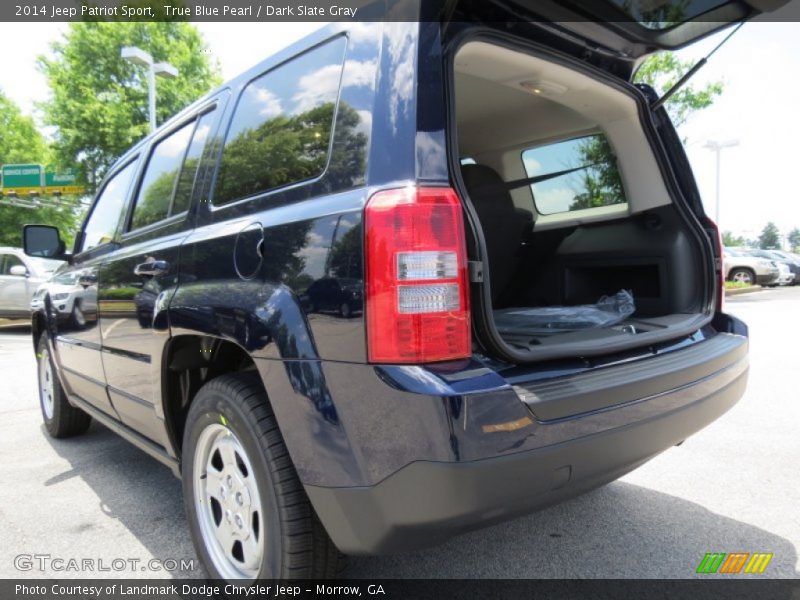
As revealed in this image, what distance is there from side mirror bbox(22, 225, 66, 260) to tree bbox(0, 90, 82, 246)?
1083 inches

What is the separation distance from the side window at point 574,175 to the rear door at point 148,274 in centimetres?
195

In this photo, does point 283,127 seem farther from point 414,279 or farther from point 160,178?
point 160,178

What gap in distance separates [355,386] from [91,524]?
6.81 feet

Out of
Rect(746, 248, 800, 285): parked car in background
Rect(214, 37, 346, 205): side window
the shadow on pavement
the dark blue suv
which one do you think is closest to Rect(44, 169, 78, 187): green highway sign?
the shadow on pavement

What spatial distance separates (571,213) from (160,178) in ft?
7.55

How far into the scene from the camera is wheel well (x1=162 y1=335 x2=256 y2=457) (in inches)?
85.0

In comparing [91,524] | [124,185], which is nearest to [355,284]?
[91,524]

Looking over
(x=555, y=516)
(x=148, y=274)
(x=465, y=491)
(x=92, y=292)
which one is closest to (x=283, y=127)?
(x=148, y=274)

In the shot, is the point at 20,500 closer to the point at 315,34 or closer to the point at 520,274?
the point at 315,34

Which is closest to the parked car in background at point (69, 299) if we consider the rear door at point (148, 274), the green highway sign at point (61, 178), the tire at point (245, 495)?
the rear door at point (148, 274)

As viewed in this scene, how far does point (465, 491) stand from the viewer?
142 centimetres

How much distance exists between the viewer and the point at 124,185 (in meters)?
3.46

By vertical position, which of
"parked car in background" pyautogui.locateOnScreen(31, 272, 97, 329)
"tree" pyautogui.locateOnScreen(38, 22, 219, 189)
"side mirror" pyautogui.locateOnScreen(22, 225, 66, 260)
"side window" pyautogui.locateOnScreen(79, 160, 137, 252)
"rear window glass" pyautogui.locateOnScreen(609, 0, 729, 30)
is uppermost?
"tree" pyautogui.locateOnScreen(38, 22, 219, 189)

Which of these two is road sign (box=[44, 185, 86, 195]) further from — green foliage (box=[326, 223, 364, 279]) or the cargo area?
green foliage (box=[326, 223, 364, 279])
